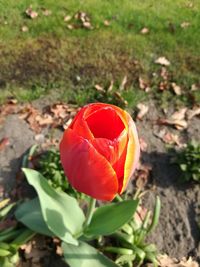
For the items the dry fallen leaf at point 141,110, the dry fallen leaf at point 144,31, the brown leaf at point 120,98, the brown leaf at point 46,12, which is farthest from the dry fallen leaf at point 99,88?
the brown leaf at point 46,12

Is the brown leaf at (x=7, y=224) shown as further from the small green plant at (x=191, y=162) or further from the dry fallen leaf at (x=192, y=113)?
A: the dry fallen leaf at (x=192, y=113)

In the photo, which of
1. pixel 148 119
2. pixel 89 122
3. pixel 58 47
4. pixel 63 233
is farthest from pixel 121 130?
pixel 58 47

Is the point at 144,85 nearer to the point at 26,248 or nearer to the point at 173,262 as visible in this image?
the point at 173,262

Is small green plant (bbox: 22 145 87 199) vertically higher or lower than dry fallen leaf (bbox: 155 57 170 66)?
lower

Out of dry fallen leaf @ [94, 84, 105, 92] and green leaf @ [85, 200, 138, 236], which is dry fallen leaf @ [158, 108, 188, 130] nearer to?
dry fallen leaf @ [94, 84, 105, 92]

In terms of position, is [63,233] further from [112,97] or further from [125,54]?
[125,54]

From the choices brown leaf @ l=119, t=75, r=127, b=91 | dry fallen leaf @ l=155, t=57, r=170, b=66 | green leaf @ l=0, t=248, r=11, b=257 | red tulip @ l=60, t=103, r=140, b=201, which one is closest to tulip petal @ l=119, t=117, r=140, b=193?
red tulip @ l=60, t=103, r=140, b=201
